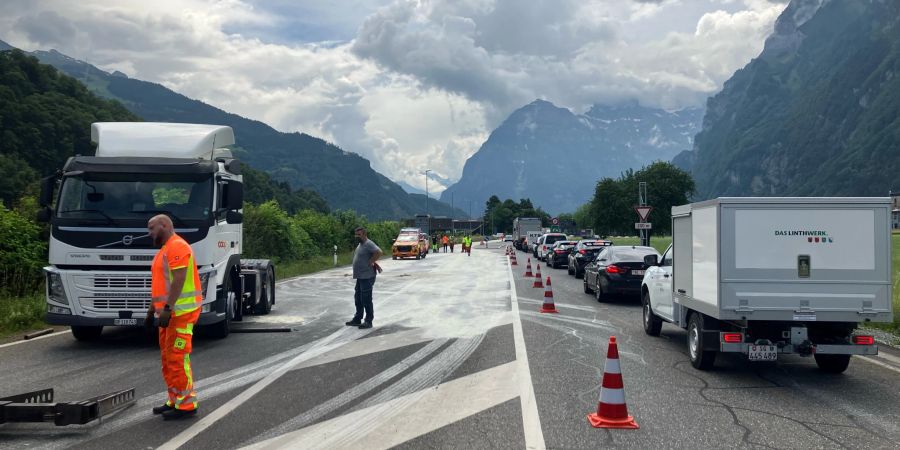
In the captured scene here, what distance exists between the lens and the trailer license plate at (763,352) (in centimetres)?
814

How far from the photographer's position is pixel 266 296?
48.5ft

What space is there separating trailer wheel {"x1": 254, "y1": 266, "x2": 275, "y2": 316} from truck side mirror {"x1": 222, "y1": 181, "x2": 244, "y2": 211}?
12.6 ft

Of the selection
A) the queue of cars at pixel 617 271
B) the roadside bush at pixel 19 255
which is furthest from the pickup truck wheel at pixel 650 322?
the roadside bush at pixel 19 255

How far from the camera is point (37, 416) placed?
19.2 ft

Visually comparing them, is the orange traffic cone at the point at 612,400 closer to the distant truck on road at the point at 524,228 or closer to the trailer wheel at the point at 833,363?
the trailer wheel at the point at 833,363

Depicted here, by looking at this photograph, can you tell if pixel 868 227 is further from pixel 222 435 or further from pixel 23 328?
pixel 23 328

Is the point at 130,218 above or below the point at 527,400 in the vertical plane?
above

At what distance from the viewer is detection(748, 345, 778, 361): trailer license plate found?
8141mm

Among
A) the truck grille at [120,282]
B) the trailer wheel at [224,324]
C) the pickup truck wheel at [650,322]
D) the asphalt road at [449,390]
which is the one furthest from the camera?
the pickup truck wheel at [650,322]

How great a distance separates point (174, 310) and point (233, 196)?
4862 mm

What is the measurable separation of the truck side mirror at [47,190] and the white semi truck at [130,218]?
14mm

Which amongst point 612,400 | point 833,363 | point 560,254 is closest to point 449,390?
point 612,400

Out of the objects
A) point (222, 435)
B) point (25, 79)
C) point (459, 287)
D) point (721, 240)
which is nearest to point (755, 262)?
point (721, 240)

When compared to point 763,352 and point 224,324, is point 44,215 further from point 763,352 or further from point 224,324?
point 763,352
